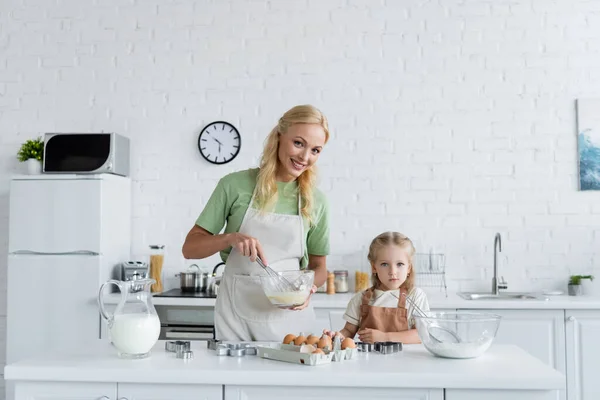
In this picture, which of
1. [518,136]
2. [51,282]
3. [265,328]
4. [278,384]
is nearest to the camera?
[278,384]

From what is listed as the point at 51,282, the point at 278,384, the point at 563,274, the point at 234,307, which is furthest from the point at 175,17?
the point at 278,384

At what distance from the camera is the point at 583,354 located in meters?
3.72

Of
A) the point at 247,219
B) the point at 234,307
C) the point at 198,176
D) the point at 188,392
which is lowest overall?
the point at 188,392

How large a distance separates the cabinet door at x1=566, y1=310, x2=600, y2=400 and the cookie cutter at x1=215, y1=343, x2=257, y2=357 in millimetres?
2331

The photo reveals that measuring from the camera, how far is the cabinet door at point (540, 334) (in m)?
3.72

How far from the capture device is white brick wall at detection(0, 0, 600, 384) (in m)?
4.36

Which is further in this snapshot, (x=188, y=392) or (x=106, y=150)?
(x=106, y=150)

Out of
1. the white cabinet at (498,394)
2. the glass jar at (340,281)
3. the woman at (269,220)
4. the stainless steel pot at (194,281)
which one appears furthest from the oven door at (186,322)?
the white cabinet at (498,394)

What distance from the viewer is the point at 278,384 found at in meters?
1.84

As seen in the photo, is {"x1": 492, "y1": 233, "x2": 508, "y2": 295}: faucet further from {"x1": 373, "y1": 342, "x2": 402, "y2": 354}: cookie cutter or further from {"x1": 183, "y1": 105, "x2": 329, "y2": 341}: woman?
{"x1": 373, "y1": 342, "x2": 402, "y2": 354}: cookie cutter

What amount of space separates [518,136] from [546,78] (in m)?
0.42

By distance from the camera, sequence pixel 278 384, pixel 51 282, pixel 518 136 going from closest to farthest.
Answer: pixel 278 384
pixel 51 282
pixel 518 136

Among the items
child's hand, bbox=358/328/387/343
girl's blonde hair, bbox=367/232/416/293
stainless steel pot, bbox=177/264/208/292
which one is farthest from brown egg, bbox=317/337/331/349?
stainless steel pot, bbox=177/264/208/292

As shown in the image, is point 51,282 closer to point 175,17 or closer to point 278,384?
point 175,17
